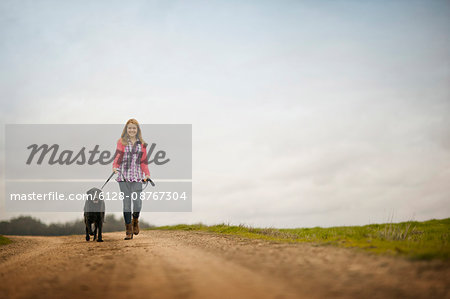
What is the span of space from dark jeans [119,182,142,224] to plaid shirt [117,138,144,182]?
17 centimetres

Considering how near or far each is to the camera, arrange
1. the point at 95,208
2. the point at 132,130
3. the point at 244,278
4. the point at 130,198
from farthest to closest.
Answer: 1. the point at 95,208
2. the point at 132,130
3. the point at 130,198
4. the point at 244,278

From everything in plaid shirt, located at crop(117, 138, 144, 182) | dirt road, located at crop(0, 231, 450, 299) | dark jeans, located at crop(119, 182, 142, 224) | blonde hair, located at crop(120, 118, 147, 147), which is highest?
blonde hair, located at crop(120, 118, 147, 147)

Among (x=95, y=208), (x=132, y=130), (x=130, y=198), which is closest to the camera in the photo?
(x=130, y=198)

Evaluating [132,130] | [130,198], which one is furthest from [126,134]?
[130,198]

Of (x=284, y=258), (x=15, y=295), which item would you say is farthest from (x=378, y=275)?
(x=15, y=295)

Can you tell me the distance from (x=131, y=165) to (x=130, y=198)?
1.05 metres

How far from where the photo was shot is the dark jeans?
10523 millimetres

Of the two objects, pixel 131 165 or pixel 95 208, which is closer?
pixel 131 165

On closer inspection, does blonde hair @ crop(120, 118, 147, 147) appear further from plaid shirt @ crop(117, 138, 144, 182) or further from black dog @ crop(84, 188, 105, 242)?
black dog @ crop(84, 188, 105, 242)

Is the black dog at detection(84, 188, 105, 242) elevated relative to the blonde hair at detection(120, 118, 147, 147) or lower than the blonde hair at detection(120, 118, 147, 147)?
lower

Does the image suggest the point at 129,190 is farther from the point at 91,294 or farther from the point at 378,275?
the point at 378,275

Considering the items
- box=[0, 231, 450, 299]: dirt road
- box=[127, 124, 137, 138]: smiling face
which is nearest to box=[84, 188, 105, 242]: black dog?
box=[127, 124, 137, 138]: smiling face

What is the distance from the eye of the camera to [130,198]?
10.6m

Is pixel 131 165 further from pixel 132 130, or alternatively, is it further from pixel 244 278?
pixel 244 278
